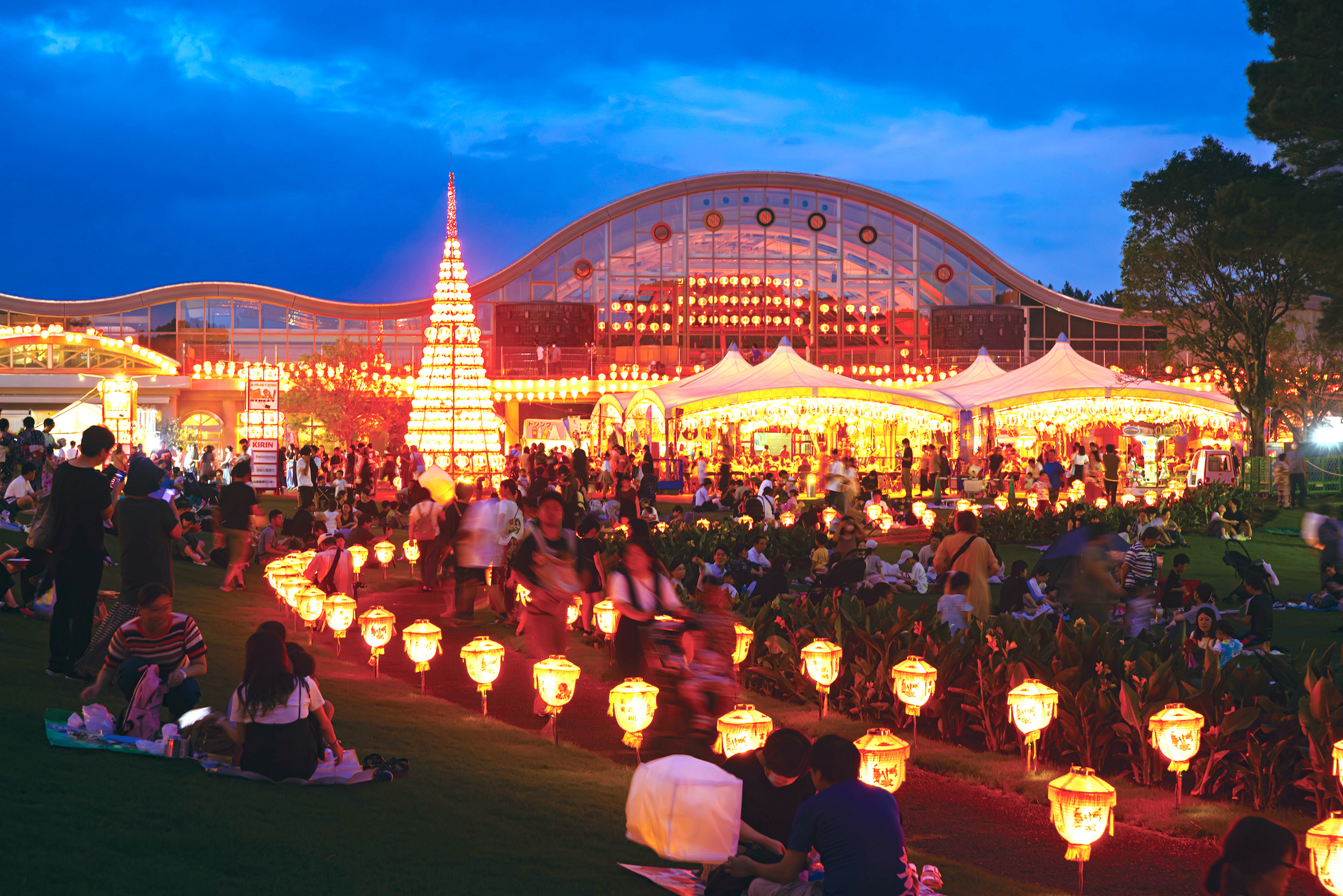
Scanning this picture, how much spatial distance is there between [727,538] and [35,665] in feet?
33.3

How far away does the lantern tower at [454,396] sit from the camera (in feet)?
88.9

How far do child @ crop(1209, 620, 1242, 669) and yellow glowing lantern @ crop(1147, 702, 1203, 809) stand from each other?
253 centimetres

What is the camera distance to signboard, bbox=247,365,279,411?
27250 millimetres

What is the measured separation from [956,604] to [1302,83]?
393 inches

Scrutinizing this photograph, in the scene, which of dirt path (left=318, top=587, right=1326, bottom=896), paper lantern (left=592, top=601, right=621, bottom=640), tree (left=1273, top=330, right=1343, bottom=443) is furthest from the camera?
tree (left=1273, top=330, right=1343, bottom=443)

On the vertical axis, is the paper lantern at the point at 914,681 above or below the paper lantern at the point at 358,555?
below

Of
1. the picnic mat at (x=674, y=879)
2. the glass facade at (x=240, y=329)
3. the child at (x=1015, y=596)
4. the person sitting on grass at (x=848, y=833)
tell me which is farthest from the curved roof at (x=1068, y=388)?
the glass facade at (x=240, y=329)

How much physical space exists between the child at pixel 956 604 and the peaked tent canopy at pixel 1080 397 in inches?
740

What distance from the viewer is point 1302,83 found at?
1468 cm

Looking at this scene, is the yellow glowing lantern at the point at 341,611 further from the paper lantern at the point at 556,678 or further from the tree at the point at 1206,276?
the tree at the point at 1206,276

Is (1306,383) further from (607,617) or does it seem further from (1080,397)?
(607,617)

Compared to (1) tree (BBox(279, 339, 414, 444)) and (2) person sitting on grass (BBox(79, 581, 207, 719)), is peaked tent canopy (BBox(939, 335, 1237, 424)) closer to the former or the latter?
(1) tree (BBox(279, 339, 414, 444))

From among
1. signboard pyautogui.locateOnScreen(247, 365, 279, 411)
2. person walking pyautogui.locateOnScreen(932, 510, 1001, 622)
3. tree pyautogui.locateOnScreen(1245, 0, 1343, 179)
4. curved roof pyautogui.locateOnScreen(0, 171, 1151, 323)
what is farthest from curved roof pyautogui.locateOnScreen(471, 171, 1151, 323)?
person walking pyautogui.locateOnScreen(932, 510, 1001, 622)

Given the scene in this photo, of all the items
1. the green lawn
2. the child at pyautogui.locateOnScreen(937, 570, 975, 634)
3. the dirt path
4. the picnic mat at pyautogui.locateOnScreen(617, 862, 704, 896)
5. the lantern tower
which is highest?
the lantern tower
